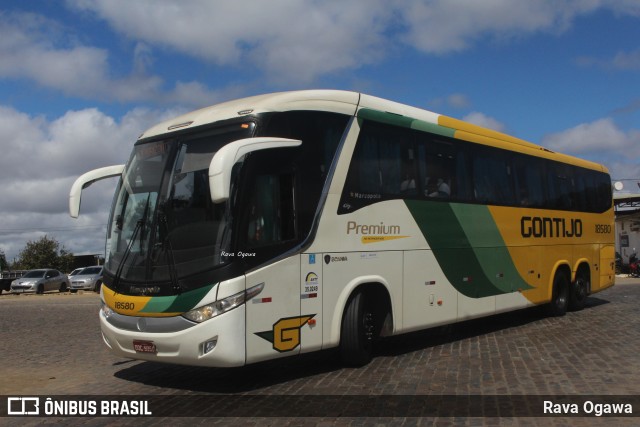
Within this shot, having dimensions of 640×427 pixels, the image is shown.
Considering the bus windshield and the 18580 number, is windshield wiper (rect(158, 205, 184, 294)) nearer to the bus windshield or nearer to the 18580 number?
the bus windshield

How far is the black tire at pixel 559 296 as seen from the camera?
1410 cm

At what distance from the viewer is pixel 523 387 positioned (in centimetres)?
716

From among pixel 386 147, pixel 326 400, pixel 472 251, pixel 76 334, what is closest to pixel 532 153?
pixel 472 251

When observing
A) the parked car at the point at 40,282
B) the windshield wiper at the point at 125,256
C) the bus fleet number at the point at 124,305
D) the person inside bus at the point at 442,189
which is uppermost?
the person inside bus at the point at 442,189

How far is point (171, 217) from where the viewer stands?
289 inches

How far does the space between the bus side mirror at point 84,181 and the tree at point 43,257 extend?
8833 centimetres

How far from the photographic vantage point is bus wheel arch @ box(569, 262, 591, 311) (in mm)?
14883

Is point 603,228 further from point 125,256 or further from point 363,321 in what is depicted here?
point 125,256

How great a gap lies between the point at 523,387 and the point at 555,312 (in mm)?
7682

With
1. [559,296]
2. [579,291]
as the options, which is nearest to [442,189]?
[559,296]

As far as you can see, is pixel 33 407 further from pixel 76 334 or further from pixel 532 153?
pixel 532 153

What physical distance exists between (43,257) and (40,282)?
59.1m

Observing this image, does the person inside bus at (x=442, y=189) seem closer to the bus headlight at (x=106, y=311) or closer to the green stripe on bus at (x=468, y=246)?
the green stripe on bus at (x=468, y=246)

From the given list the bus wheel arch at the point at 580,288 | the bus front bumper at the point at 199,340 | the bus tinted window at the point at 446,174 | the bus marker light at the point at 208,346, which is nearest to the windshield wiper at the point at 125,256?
the bus front bumper at the point at 199,340
